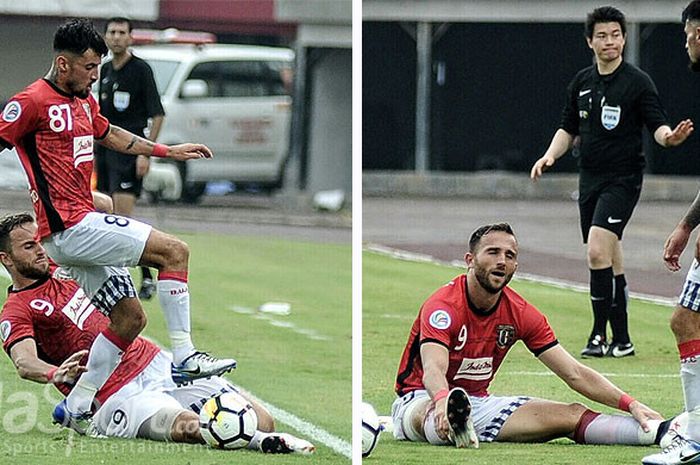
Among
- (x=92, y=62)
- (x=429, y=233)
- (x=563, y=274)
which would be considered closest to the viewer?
(x=92, y=62)

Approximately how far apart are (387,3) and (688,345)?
21.1 meters

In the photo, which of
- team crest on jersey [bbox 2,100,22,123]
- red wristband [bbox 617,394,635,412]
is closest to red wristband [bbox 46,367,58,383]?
team crest on jersey [bbox 2,100,22,123]

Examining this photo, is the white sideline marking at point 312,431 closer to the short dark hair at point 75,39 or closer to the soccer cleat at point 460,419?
the soccer cleat at point 460,419

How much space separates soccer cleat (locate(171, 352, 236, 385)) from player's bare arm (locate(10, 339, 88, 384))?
1.47ft

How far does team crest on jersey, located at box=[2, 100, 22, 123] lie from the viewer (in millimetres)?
6293

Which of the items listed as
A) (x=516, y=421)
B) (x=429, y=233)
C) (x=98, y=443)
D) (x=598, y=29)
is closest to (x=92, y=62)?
(x=98, y=443)

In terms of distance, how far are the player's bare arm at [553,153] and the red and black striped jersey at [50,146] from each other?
2849 millimetres

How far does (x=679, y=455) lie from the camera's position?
576 centimetres

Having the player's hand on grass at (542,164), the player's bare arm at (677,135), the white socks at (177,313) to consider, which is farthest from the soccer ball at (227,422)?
the player's hand on grass at (542,164)

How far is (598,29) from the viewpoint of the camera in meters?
8.78

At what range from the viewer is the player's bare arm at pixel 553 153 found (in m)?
8.35

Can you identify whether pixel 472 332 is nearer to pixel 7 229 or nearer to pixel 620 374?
pixel 7 229

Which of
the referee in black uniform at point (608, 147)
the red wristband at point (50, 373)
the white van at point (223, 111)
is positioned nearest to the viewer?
the red wristband at point (50, 373)

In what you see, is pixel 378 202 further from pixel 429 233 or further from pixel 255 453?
pixel 255 453
